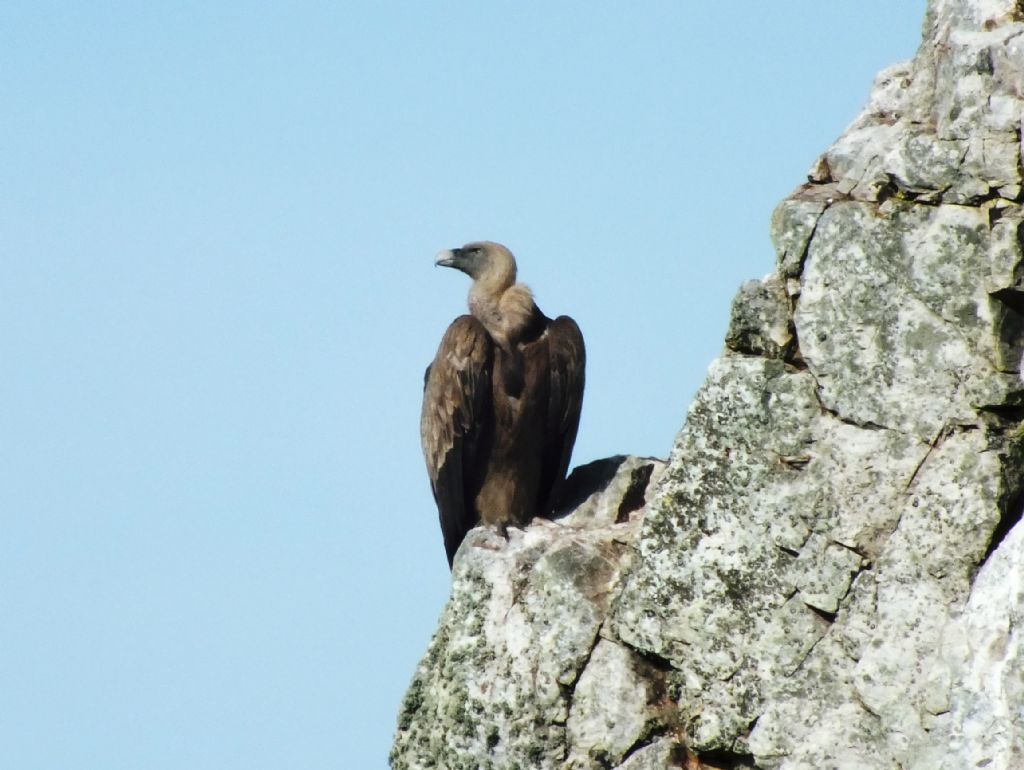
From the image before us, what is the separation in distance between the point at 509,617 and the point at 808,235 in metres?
2.81

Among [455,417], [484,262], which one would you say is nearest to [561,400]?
[455,417]

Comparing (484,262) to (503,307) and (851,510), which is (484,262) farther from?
(851,510)

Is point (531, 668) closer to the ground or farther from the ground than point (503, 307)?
closer to the ground

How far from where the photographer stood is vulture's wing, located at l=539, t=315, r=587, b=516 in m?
11.9

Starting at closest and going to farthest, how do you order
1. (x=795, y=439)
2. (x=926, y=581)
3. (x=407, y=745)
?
(x=926, y=581) < (x=795, y=439) < (x=407, y=745)

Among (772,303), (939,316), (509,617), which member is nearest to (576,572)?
(509,617)

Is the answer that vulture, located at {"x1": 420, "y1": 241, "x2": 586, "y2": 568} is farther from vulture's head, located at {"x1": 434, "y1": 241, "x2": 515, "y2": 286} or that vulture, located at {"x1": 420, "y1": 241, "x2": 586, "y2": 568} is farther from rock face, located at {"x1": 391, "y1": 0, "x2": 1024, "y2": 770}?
rock face, located at {"x1": 391, "y1": 0, "x2": 1024, "y2": 770}

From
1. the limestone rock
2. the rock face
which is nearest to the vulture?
the limestone rock

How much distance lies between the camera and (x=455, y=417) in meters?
11.9

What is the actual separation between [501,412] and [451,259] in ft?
4.82

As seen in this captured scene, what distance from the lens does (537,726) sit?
32.0ft

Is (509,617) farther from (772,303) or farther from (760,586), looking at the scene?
(772,303)

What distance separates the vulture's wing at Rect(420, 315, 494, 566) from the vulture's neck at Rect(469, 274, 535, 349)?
17cm

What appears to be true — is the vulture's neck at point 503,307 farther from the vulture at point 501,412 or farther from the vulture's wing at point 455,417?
the vulture's wing at point 455,417
